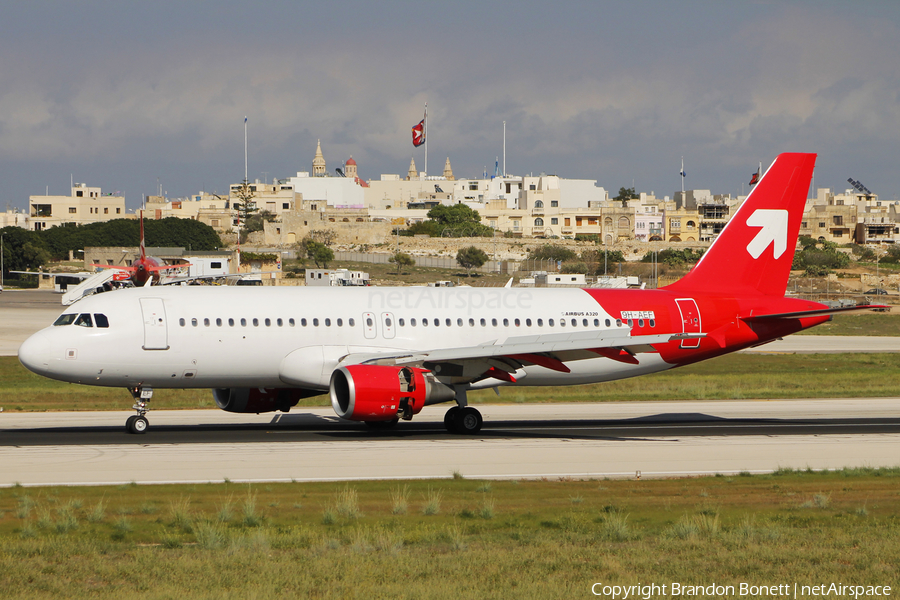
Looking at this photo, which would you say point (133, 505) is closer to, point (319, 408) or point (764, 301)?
point (319, 408)

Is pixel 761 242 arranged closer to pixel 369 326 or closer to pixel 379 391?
pixel 369 326

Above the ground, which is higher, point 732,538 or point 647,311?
point 647,311

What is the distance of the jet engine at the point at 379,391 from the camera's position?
26.3 m

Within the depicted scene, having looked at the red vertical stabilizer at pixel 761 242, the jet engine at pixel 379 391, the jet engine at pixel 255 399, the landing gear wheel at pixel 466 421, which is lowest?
the landing gear wheel at pixel 466 421

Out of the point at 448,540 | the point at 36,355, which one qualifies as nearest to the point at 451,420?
the point at 36,355

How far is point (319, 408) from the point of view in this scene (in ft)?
125

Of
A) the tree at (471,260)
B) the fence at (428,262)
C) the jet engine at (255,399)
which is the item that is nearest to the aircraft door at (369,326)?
the jet engine at (255,399)

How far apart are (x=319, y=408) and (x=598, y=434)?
1260cm

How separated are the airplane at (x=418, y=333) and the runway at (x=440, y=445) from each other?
1.46 m

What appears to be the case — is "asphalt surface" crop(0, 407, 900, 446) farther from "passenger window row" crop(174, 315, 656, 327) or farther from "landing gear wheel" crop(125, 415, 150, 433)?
"passenger window row" crop(174, 315, 656, 327)

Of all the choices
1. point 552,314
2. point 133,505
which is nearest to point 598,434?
point 552,314

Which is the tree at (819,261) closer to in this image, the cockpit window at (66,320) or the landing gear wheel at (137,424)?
the landing gear wheel at (137,424)

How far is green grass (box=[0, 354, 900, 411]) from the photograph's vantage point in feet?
130

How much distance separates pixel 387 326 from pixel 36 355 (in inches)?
397
